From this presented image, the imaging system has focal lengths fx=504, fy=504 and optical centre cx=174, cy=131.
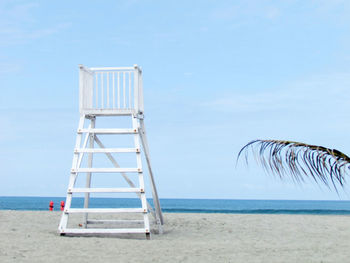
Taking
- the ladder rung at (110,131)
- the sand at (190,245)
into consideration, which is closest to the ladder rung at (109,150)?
the ladder rung at (110,131)

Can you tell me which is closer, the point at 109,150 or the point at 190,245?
the point at 190,245

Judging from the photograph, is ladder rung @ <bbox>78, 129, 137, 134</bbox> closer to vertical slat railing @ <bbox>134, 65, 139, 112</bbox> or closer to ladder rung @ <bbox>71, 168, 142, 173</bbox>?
vertical slat railing @ <bbox>134, 65, 139, 112</bbox>

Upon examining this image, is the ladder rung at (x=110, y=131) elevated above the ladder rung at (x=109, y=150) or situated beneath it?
elevated above

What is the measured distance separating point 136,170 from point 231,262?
118 inches

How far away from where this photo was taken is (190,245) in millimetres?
9836

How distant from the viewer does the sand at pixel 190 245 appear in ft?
27.7

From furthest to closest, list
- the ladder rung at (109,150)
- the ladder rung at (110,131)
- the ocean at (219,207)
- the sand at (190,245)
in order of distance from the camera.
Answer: the ocean at (219,207) → the ladder rung at (110,131) → the ladder rung at (109,150) → the sand at (190,245)

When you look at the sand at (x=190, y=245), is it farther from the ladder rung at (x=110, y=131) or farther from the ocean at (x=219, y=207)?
Result: the ocean at (x=219, y=207)

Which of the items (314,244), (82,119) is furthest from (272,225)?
(82,119)

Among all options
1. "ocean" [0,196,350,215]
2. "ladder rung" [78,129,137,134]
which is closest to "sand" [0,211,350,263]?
"ladder rung" [78,129,137,134]

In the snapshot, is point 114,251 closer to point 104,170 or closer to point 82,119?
point 104,170

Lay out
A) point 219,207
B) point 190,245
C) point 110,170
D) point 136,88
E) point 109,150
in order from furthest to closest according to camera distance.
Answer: point 219,207
point 136,88
point 109,150
point 110,170
point 190,245

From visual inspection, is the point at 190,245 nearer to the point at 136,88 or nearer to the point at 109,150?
the point at 109,150

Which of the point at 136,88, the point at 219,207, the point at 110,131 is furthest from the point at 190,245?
the point at 219,207
